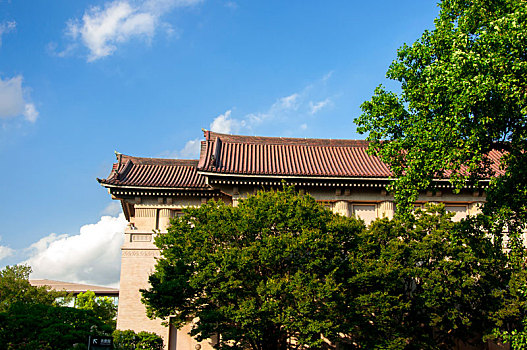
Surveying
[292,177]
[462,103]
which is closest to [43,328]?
[292,177]

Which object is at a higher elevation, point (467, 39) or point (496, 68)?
point (467, 39)

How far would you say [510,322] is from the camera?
18969 mm

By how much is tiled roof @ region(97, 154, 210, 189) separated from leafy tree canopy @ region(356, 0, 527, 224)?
40.3 ft

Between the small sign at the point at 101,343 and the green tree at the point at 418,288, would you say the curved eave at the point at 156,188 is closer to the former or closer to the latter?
the green tree at the point at 418,288

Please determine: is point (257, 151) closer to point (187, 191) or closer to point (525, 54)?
point (187, 191)

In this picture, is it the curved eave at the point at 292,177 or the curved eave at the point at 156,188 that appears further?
the curved eave at the point at 156,188

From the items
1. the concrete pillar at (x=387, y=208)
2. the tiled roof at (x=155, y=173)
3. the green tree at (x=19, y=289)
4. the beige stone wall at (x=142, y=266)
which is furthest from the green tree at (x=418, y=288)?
the green tree at (x=19, y=289)

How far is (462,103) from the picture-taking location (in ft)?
37.2

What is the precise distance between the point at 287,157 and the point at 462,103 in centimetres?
1415

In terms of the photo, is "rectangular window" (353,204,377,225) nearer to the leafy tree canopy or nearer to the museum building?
the museum building

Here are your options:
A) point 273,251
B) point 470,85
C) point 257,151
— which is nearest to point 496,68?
point 470,85

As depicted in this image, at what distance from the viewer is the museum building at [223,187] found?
22.2 meters

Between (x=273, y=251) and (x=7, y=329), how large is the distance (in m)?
9.32

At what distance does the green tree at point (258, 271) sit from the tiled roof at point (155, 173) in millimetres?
5486
